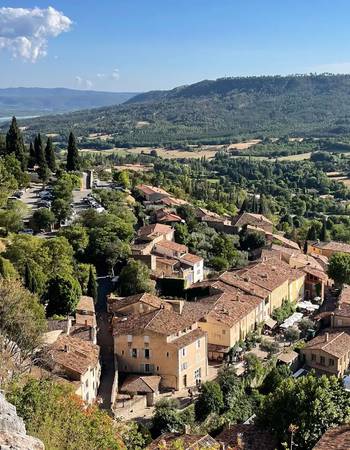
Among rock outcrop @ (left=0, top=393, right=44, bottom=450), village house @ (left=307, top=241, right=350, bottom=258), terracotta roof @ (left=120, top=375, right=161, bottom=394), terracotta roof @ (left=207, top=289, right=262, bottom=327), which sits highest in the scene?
rock outcrop @ (left=0, top=393, right=44, bottom=450)

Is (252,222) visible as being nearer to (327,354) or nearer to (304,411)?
(327,354)

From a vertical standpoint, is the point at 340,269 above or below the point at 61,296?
below

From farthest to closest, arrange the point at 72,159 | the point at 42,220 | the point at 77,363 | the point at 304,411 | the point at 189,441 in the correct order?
the point at 72,159
the point at 42,220
the point at 77,363
the point at 304,411
the point at 189,441

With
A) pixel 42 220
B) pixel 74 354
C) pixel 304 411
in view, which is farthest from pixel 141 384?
pixel 42 220

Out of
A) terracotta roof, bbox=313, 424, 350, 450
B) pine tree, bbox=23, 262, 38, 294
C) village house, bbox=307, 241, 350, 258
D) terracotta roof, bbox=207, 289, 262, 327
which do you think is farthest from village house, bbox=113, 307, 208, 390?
village house, bbox=307, 241, 350, 258

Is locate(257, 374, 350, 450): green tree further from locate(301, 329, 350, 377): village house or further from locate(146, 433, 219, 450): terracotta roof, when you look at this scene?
locate(301, 329, 350, 377): village house
